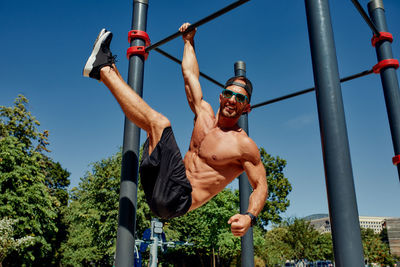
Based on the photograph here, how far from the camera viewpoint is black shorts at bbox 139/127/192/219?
2.94 m

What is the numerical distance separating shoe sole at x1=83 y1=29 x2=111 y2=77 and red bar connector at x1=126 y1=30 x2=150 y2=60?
482 mm

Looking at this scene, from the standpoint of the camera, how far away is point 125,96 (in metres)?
2.96

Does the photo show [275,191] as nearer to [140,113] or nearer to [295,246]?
[295,246]

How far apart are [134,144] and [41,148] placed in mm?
25836

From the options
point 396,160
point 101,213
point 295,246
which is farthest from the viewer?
point 295,246

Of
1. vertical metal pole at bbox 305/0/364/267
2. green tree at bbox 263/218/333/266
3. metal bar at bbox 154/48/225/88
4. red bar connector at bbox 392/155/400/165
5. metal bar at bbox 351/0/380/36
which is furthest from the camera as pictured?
green tree at bbox 263/218/333/266

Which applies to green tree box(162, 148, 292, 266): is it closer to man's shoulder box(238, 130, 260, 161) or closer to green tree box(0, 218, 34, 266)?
green tree box(0, 218, 34, 266)

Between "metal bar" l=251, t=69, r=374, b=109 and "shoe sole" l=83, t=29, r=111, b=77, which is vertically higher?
"metal bar" l=251, t=69, r=374, b=109

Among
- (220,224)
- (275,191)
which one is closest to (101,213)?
(220,224)

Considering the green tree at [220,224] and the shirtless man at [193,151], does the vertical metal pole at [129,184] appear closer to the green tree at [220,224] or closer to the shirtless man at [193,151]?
the shirtless man at [193,151]

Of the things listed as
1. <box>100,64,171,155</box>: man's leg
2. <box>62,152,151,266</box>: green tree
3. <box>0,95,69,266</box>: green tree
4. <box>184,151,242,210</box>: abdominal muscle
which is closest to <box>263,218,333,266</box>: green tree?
<box>62,152,151,266</box>: green tree

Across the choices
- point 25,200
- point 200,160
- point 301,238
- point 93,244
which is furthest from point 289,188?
point 200,160

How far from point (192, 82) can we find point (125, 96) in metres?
0.90

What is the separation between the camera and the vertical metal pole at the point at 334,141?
6.75 feet
